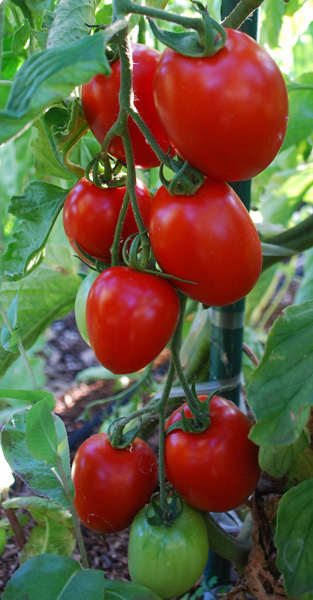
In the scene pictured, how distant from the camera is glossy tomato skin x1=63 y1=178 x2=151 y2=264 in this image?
602mm

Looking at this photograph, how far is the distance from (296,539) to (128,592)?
0.66 ft

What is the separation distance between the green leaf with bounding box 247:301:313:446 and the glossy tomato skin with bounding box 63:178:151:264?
0.64 ft

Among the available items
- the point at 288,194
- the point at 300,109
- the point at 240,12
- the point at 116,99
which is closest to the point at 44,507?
the point at 116,99

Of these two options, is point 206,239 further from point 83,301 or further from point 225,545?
A: point 225,545

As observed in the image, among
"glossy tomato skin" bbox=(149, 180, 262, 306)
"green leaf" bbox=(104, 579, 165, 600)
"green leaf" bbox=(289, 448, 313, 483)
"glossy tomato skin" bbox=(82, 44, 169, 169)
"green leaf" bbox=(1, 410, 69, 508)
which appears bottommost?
"green leaf" bbox=(104, 579, 165, 600)

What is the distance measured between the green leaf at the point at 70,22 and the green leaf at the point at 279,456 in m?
0.46

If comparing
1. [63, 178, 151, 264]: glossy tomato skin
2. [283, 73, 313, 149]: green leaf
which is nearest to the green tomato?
[63, 178, 151, 264]: glossy tomato skin

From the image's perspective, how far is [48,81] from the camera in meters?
A: 0.37

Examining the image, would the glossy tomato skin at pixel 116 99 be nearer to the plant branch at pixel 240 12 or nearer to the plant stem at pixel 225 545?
the plant branch at pixel 240 12

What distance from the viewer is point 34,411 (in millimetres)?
607

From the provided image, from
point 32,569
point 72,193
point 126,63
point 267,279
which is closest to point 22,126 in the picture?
point 126,63

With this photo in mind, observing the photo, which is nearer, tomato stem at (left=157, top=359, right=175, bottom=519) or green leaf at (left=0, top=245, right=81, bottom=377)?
tomato stem at (left=157, top=359, right=175, bottom=519)

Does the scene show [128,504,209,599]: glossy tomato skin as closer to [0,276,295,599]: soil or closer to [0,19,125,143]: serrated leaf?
[0,276,295,599]: soil

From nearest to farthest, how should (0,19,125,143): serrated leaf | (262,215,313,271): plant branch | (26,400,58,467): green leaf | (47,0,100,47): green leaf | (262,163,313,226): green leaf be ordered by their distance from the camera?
(0,19,125,143): serrated leaf < (47,0,100,47): green leaf < (26,400,58,467): green leaf < (262,215,313,271): plant branch < (262,163,313,226): green leaf
